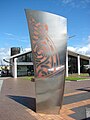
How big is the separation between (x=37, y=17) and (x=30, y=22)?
1.11 ft

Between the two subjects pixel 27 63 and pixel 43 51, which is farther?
pixel 27 63

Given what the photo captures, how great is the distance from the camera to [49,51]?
6758 mm

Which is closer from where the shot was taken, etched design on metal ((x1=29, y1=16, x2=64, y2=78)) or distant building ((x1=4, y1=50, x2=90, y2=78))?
etched design on metal ((x1=29, y1=16, x2=64, y2=78))

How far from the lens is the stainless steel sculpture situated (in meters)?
6.74

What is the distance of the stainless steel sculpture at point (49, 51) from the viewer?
674cm

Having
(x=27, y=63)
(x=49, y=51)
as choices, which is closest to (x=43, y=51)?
(x=49, y=51)

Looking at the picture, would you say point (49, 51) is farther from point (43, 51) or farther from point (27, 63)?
point (27, 63)

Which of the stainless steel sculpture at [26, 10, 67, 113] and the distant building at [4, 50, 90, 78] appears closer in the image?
the stainless steel sculpture at [26, 10, 67, 113]

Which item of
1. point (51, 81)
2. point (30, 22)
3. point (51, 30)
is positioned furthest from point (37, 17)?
point (51, 81)

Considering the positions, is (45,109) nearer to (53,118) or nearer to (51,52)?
(53,118)

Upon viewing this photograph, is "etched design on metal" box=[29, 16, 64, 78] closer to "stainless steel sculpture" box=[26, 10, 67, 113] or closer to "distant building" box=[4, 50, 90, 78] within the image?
"stainless steel sculpture" box=[26, 10, 67, 113]

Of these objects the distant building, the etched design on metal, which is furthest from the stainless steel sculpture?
the distant building

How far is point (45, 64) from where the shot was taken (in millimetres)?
6793

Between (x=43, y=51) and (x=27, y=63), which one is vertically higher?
(x=43, y=51)
